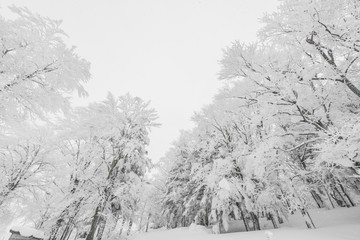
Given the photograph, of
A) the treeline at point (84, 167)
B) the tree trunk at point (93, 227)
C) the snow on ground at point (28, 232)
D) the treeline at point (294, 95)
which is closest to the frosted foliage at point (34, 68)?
the treeline at point (84, 167)

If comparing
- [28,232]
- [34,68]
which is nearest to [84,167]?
[28,232]

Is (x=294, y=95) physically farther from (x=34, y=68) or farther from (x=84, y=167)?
(x=84, y=167)

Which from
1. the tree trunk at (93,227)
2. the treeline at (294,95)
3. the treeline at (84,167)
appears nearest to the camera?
the treeline at (294,95)

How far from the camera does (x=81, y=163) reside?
41.2 feet

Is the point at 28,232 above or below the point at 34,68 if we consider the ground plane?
below

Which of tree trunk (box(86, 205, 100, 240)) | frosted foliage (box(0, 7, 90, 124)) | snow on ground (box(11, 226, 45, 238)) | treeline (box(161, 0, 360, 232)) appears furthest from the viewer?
snow on ground (box(11, 226, 45, 238))

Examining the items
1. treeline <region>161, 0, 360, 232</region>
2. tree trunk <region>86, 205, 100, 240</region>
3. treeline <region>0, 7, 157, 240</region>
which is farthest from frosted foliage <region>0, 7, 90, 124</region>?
tree trunk <region>86, 205, 100, 240</region>

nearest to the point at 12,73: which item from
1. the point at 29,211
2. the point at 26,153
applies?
the point at 26,153

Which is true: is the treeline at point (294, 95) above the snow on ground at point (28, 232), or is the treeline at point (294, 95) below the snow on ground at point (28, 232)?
above

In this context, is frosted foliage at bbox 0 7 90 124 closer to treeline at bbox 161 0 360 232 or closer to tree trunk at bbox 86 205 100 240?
treeline at bbox 161 0 360 232

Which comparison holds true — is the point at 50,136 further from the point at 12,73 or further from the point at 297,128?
the point at 297,128

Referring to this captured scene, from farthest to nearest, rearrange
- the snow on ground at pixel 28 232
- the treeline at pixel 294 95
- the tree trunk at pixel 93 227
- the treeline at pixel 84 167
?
the snow on ground at pixel 28 232 < the treeline at pixel 84 167 < the tree trunk at pixel 93 227 < the treeline at pixel 294 95

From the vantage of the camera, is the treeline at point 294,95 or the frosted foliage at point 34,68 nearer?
the frosted foliage at point 34,68

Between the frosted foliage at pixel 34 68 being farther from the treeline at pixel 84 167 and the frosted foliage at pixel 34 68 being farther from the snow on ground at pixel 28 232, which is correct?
the snow on ground at pixel 28 232
